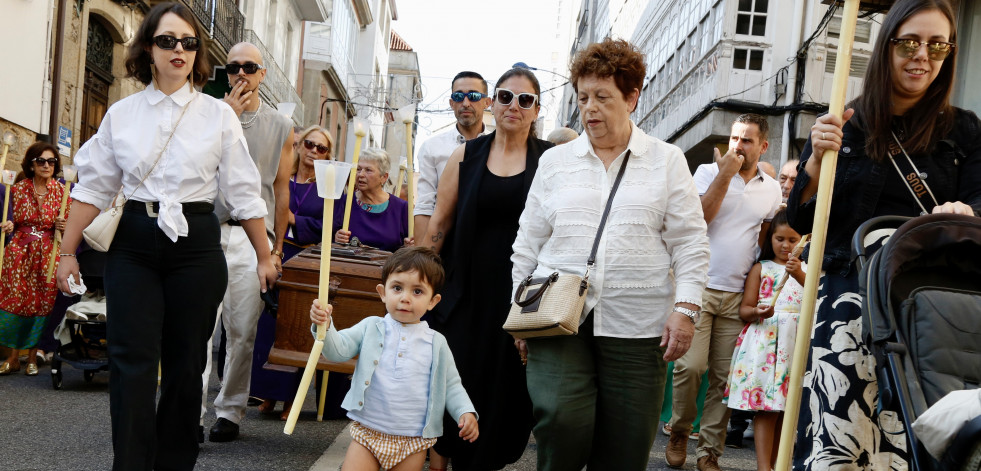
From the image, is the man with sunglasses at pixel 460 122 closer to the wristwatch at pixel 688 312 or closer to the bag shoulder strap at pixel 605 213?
the bag shoulder strap at pixel 605 213

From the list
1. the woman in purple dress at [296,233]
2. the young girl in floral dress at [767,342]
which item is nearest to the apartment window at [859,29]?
the young girl in floral dress at [767,342]

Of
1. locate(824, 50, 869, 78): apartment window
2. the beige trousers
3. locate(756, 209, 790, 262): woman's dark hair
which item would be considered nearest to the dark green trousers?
the beige trousers

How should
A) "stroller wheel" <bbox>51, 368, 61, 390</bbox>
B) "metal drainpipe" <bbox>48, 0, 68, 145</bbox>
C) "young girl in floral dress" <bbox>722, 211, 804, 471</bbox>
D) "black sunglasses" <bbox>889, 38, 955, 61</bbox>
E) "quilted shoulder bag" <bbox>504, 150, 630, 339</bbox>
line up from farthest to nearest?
"metal drainpipe" <bbox>48, 0, 68, 145</bbox> → "stroller wheel" <bbox>51, 368, 61, 390</bbox> → "young girl in floral dress" <bbox>722, 211, 804, 471</bbox> → "quilted shoulder bag" <bbox>504, 150, 630, 339</bbox> → "black sunglasses" <bbox>889, 38, 955, 61</bbox>

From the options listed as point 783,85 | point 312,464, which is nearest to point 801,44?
point 783,85

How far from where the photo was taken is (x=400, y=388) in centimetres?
435

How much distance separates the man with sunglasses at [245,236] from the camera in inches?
245

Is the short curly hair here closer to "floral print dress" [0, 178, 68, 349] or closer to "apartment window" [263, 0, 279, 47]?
"floral print dress" [0, 178, 68, 349]

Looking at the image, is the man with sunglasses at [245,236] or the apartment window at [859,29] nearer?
the man with sunglasses at [245,236]

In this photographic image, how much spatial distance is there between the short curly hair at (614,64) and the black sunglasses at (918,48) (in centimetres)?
100

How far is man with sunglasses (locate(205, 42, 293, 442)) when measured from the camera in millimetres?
6219

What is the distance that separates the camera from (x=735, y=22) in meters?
22.1

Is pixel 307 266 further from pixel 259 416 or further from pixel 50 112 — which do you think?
pixel 50 112

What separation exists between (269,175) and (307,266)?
70 cm

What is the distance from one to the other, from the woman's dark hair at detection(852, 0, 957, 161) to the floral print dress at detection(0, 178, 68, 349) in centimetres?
814
